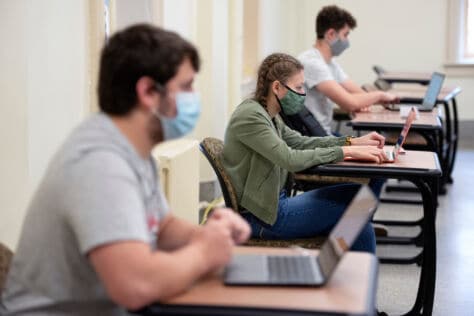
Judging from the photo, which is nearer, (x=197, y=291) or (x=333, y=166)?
(x=197, y=291)

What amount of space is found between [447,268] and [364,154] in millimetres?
1345

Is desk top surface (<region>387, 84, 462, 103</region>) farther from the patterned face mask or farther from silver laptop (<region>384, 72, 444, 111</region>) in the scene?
the patterned face mask

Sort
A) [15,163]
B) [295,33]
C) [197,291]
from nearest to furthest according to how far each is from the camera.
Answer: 1. [197,291]
2. [15,163]
3. [295,33]

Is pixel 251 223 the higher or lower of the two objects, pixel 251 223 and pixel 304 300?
the lower

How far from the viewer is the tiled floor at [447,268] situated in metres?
4.22

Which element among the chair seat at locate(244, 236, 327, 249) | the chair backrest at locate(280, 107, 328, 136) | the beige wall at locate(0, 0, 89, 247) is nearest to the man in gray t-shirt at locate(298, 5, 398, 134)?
the chair backrest at locate(280, 107, 328, 136)

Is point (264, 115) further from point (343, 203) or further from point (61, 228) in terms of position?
point (61, 228)

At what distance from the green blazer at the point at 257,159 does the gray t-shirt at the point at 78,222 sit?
5.12 ft

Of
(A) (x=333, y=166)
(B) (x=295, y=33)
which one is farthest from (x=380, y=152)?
(B) (x=295, y=33)

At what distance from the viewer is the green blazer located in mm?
3494

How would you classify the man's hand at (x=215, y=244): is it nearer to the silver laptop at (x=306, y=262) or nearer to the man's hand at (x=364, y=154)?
the silver laptop at (x=306, y=262)

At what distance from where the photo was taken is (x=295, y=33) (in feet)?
33.1

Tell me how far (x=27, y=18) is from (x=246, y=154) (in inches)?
45.2

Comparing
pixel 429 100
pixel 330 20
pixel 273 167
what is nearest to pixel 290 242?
pixel 273 167
